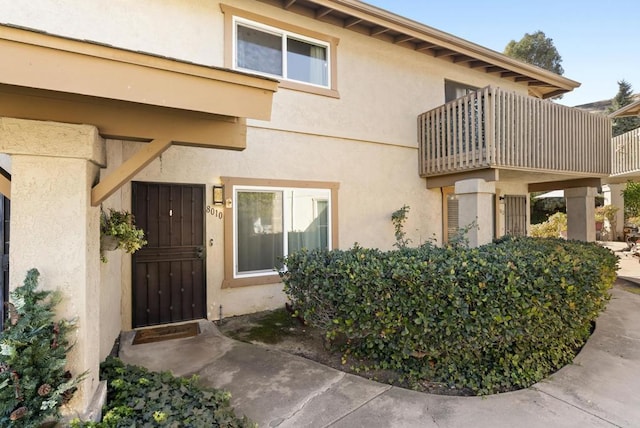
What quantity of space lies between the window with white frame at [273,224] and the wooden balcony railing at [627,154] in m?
11.9

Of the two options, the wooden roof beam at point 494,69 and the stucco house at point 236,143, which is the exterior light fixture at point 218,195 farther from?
the wooden roof beam at point 494,69

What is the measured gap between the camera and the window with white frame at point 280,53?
595 cm

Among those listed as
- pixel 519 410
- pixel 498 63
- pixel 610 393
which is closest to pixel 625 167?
pixel 498 63

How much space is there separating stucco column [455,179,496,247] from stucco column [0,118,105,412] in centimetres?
652

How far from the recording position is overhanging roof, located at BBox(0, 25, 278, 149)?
1.98 m

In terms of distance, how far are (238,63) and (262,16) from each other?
41.1 inches

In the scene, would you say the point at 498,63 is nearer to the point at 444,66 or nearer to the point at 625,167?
the point at 444,66

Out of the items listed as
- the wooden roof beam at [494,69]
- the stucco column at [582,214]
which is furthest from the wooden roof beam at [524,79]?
the stucco column at [582,214]

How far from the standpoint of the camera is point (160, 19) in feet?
17.2

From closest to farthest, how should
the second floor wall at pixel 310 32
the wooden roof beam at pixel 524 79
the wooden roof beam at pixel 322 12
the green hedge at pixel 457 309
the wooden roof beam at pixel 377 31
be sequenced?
the green hedge at pixel 457 309 → the second floor wall at pixel 310 32 → the wooden roof beam at pixel 322 12 → the wooden roof beam at pixel 377 31 → the wooden roof beam at pixel 524 79

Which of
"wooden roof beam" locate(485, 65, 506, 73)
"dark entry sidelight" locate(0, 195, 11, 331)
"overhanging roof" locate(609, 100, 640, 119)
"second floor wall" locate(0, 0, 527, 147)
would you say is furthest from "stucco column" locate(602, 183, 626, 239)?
"dark entry sidelight" locate(0, 195, 11, 331)

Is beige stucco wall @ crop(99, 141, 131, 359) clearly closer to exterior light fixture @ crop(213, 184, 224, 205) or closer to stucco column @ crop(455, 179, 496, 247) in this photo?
exterior light fixture @ crop(213, 184, 224, 205)

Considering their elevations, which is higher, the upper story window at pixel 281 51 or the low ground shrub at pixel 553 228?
the upper story window at pixel 281 51

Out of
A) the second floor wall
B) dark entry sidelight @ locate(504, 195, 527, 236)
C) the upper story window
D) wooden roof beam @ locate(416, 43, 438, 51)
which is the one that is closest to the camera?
the second floor wall
